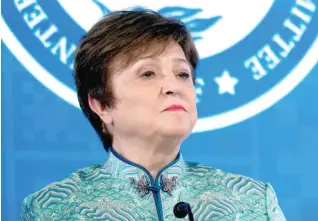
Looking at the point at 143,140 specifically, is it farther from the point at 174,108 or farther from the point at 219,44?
the point at 219,44

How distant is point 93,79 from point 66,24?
1.52 ft

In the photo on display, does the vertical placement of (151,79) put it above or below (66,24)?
below

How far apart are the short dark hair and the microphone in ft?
0.75

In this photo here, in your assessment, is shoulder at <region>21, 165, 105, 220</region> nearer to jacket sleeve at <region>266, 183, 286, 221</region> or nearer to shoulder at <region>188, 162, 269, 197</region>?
shoulder at <region>188, 162, 269, 197</region>

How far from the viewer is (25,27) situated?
6.18 ft

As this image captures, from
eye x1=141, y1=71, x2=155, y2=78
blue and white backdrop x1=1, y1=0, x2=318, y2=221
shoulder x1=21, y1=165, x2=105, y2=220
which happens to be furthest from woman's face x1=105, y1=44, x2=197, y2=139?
blue and white backdrop x1=1, y1=0, x2=318, y2=221

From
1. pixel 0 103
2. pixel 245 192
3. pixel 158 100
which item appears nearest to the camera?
pixel 158 100

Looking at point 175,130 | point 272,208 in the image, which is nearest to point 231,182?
point 272,208

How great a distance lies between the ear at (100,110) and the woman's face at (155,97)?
21mm

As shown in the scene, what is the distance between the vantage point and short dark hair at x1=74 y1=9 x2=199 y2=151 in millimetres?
1405

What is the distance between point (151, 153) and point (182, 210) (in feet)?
0.45

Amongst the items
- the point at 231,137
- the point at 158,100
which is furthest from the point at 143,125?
the point at 231,137

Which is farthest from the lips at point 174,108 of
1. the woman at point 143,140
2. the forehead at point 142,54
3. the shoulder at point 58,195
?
the shoulder at point 58,195

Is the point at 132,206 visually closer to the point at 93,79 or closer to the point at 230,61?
the point at 93,79
